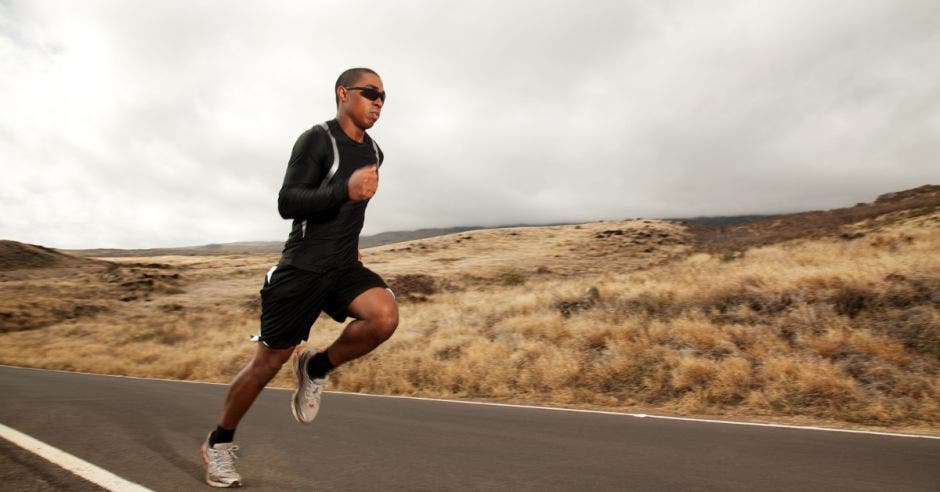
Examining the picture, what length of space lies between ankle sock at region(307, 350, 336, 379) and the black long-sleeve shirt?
2.15 feet

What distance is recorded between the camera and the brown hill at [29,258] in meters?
65.5

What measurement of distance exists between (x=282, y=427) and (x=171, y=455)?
57.8 inches

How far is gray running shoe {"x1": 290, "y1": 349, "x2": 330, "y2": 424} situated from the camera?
373 centimetres

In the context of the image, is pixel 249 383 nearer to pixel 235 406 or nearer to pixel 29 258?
pixel 235 406

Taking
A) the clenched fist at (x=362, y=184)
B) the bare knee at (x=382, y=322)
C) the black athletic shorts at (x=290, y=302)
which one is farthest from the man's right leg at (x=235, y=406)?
the clenched fist at (x=362, y=184)

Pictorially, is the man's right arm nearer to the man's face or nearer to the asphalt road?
the man's face

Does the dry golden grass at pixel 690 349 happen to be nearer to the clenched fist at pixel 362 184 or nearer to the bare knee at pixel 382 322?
the bare knee at pixel 382 322

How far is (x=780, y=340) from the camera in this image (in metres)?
9.13

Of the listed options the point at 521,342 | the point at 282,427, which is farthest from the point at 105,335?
the point at 282,427

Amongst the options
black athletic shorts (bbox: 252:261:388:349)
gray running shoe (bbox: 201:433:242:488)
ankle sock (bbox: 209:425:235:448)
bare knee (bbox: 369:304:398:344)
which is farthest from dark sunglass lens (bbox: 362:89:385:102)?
gray running shoe (bbox: 201:433:242:488)

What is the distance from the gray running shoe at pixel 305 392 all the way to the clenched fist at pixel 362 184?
4.18ft

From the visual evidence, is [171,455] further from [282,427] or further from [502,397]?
[502,397]

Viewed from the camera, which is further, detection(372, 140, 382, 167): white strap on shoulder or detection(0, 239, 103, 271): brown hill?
detection(0, 239, 103, 271): brown hill

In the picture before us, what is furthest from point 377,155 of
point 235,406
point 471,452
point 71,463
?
point 71,463
